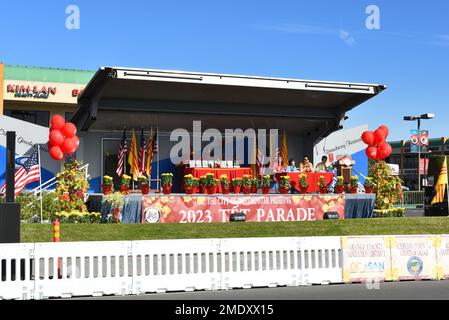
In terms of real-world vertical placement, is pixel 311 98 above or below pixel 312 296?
above

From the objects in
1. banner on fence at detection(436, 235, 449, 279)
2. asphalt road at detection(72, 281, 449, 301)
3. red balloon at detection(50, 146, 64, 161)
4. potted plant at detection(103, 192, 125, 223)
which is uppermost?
red balloon at detection(50, 146, 64, 161)

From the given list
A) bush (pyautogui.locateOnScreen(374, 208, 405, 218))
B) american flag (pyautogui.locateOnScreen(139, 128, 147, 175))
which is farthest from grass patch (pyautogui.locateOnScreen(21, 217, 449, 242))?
american flag (pyautogui.locateOnScreen(139, 128, 147, 175))

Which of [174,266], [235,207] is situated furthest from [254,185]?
[174,266]

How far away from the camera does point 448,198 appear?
75.9 feet

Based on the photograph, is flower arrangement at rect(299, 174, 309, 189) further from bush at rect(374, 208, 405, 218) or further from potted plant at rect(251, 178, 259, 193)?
bush at rect(374, 208, 405, 218)

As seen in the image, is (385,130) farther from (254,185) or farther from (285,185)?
(254,185)

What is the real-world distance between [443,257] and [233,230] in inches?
276

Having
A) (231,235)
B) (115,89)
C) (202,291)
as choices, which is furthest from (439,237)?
(115,89)

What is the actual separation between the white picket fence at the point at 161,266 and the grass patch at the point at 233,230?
5286 mm

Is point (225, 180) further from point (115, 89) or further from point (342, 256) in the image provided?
point (342, 256)

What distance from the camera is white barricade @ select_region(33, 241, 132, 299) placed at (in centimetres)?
961

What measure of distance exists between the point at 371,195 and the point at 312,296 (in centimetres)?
1364

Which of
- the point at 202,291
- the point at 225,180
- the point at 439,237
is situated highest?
the point at 225,180

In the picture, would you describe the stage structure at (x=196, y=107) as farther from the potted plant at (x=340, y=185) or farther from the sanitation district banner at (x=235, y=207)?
the sanitation district banner at (x=235, y=207)
